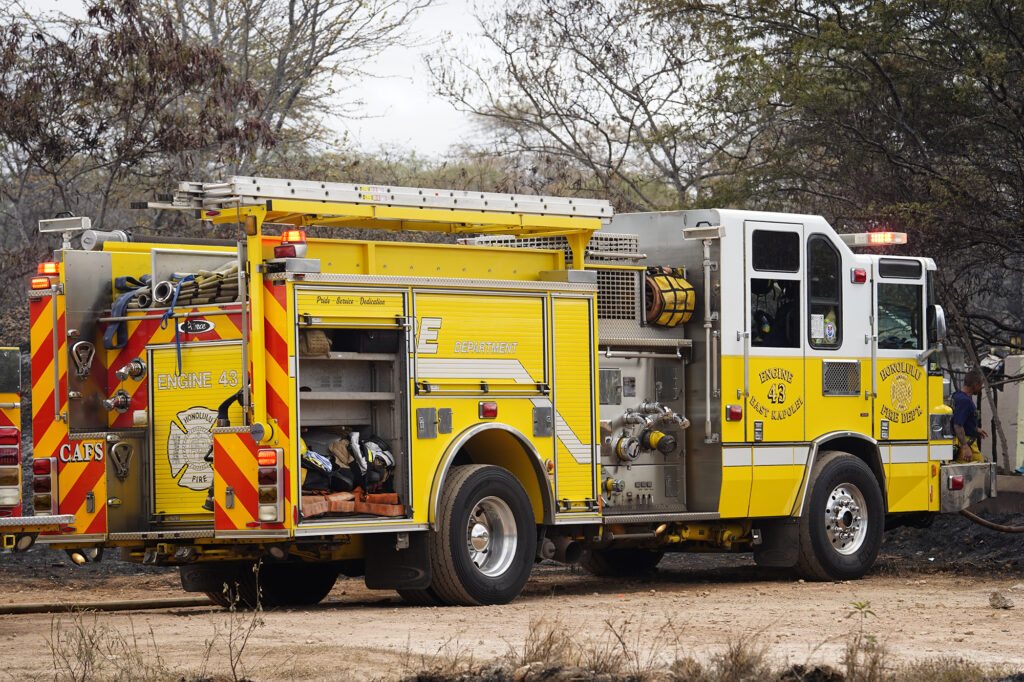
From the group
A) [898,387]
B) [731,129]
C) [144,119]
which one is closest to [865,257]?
[898,387]

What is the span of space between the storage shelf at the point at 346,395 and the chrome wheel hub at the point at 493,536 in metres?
1.13

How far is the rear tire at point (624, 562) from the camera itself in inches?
613

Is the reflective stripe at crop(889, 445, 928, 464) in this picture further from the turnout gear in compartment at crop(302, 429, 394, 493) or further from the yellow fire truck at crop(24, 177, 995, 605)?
the turnout gear in compartment at crop(302, 429, 394, 493)

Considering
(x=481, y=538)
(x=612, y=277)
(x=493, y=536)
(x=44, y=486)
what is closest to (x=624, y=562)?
(x=612, y=277)

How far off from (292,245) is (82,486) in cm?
251

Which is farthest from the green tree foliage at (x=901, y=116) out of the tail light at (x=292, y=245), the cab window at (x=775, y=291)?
the tail light at (x=292, y=245)

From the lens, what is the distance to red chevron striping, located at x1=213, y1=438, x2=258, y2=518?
1076cm

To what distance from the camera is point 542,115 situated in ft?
91.1

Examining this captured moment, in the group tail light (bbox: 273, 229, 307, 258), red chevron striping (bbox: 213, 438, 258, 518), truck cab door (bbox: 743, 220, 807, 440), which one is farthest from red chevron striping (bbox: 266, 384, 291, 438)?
truck cab door (bbox: 743, 220, 807, 440)

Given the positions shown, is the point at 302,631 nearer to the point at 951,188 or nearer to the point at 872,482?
the point at 872,482

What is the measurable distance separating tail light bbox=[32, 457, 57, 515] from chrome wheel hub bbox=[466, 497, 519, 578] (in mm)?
3008

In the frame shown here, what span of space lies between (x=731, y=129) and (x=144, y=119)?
10.6 metres

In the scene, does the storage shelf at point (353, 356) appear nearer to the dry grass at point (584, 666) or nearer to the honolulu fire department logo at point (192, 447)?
the honolulu fire department logo at point (192, 447)

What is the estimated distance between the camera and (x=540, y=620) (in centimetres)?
903
